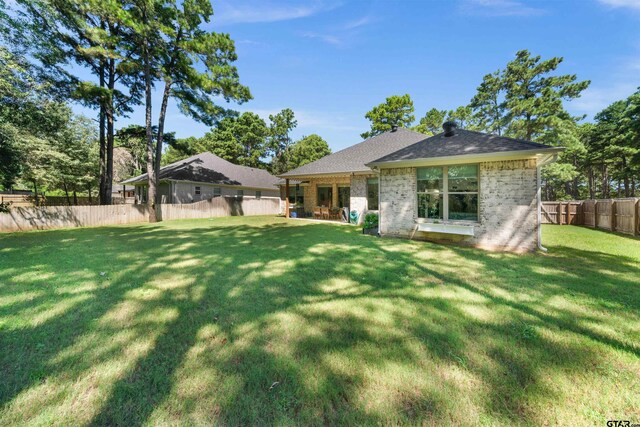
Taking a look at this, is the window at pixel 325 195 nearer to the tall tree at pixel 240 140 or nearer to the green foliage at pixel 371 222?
the green foliage at pixel 371 222

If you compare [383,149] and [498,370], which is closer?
[498,370]

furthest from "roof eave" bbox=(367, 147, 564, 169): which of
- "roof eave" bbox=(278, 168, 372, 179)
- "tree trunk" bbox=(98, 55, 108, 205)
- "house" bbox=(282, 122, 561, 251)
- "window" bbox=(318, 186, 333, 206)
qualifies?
"tree trunk" bbox=(98, 55, 108, 205)

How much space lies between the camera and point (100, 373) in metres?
2.18

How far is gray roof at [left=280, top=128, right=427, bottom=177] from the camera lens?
14504 mm

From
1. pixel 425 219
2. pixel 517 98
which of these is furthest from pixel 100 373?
pixel 517 98

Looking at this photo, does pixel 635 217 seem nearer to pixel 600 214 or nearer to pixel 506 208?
pixel 600 214

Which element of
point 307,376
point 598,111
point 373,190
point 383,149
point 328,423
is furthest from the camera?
point 598,111

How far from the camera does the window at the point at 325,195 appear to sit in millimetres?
16625

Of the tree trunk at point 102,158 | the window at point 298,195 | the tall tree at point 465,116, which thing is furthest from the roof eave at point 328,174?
the tall tree at point 465,116

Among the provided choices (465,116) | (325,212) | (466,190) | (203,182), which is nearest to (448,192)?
(466,190)

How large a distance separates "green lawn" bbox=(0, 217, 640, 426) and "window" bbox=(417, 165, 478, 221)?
2.89 metres

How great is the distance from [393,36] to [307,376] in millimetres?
13635

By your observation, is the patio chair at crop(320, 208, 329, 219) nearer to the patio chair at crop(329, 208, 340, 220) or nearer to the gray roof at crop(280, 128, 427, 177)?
the patio chair at crop(329, 208, 340, 220)

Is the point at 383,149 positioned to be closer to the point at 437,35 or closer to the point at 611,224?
the point at 437,35
